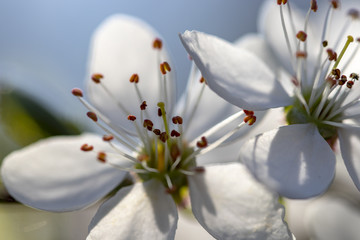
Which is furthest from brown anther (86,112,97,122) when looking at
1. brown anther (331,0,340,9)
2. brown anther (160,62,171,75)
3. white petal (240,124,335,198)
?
brown anther (331,0,340,9)

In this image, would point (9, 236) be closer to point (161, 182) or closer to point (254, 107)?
point (161, 182)

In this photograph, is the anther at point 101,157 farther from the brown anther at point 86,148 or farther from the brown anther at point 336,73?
the brown anther at point 336,73

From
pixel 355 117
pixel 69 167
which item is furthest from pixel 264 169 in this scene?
pixel 69 167

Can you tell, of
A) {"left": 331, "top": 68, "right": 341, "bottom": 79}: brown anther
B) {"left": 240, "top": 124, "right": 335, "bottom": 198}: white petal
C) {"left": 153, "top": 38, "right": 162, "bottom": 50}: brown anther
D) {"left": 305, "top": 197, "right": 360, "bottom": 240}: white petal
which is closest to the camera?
{"left": 240, "top": 124, "right": 335, "bottom": 198}: white petal

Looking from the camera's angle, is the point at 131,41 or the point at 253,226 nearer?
→ the point at 253,226

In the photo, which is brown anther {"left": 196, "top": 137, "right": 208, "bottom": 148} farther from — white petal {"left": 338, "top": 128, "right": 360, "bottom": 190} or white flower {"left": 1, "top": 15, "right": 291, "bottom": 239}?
white petal {"left": 338, "top": 128, "right": 360, "bottom": 190}

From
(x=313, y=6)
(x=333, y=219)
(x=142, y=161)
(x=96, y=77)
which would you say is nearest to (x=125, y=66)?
(x=96, y=77)
